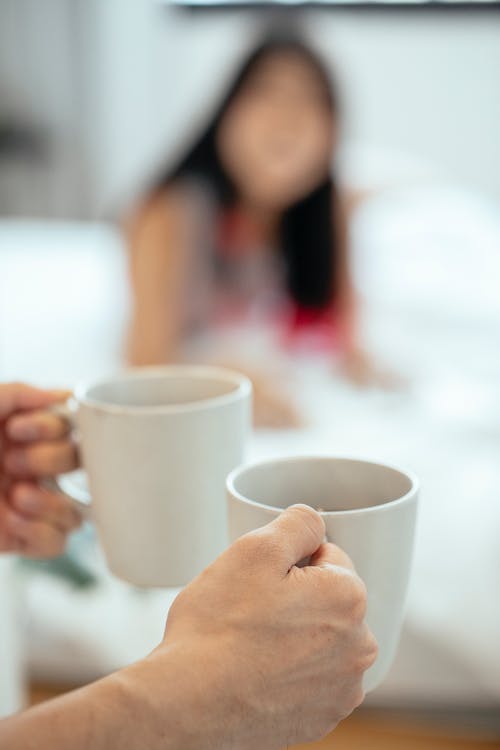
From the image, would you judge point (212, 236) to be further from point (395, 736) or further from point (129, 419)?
point (129, 419)

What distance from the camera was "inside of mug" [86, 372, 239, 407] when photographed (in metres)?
0.62

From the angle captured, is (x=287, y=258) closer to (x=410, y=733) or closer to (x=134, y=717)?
(x=410, y=733)

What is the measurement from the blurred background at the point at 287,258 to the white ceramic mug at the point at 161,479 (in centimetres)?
24

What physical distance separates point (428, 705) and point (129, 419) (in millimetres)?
587

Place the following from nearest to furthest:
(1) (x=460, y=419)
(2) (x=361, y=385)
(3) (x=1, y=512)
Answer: (3) (x=1, y=512), (1) (x=460, y=419), (2) (x=361, y=385)

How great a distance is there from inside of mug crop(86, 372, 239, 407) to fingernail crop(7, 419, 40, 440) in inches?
2.1

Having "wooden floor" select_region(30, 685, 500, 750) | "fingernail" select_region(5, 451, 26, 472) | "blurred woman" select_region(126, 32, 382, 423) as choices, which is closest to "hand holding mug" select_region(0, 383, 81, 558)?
"fingernail" select_region(5, 451, 26, 472)

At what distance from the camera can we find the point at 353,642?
15.8 inches

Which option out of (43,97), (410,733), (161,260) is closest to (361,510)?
(410,733)

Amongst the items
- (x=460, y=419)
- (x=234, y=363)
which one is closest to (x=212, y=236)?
(x=234, y=363)

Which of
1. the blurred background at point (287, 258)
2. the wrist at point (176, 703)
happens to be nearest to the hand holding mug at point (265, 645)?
the wrist at point (176, 703)

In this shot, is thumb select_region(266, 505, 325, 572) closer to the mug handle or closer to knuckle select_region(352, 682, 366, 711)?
knuckle select_region(352, 682, 366, 711)

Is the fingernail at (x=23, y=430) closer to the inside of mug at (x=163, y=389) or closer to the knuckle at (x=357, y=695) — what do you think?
the inside of mug at (x=163, y=389)

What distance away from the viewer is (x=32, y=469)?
62 cm
